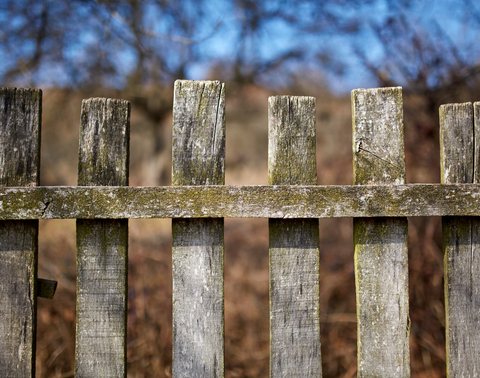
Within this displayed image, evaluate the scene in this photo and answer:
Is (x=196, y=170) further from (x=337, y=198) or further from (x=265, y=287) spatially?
(x=265, y=287)

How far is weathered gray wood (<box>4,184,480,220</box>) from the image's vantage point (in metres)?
1.15

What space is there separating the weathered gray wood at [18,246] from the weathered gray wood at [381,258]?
1.21 m

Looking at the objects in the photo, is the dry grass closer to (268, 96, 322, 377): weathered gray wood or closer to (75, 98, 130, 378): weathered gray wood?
(75, 98, 130, 378): weathered gray wood

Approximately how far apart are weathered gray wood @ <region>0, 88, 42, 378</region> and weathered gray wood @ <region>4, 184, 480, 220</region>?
10 centimetres

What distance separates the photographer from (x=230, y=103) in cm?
840

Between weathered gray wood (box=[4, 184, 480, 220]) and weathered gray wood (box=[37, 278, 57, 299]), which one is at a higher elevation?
weathered gray wood (box=[4, 184, 480, 220])

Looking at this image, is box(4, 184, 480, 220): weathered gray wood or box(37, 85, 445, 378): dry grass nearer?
box(4, 184, 480, 220): weathered gray wood

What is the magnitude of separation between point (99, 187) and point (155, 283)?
5.48 ft

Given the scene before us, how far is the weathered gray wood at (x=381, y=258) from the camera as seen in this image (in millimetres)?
1251

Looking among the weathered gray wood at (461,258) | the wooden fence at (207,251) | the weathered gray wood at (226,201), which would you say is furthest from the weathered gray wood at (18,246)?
the weathered gray wood at (461,258)

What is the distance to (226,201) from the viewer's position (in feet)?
3.80

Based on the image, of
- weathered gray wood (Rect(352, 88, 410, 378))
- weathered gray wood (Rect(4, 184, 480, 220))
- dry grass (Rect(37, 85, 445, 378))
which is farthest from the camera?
dry grass (Rect(37, 85, 445, 378))

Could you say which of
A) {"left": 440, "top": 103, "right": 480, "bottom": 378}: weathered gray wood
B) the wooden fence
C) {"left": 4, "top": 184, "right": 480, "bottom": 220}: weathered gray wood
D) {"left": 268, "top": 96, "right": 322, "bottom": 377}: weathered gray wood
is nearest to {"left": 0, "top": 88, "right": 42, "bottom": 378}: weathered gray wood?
the wooden fence

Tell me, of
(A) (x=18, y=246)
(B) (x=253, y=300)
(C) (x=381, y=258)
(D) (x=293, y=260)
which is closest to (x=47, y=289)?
(A) (x=18, y=246)
